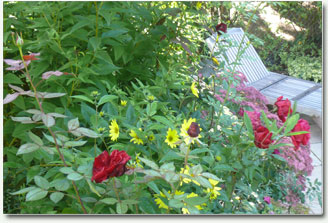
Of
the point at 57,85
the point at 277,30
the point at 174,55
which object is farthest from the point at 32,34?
the point at 277,30

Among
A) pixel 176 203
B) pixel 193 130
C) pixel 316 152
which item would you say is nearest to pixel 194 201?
pixel 176 203

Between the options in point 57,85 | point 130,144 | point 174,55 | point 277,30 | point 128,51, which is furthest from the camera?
point 277,30

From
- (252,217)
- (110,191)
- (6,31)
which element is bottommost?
(252,217)

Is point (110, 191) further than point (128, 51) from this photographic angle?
No

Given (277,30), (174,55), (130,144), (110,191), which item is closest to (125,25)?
(174,55)

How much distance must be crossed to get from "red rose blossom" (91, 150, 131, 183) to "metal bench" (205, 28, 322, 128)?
753mm

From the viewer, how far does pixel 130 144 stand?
36.3 inches

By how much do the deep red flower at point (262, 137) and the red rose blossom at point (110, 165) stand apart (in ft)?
1.07

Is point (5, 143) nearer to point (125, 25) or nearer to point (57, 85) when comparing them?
point (57, 85)

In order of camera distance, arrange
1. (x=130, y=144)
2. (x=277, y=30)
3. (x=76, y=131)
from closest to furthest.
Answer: (x=76, y=131), (x=130, y=144), (x=277, y=30)

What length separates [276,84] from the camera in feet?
7.38

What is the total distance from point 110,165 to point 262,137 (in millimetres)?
354

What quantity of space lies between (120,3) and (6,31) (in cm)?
30

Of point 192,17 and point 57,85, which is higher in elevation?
point 192,17
